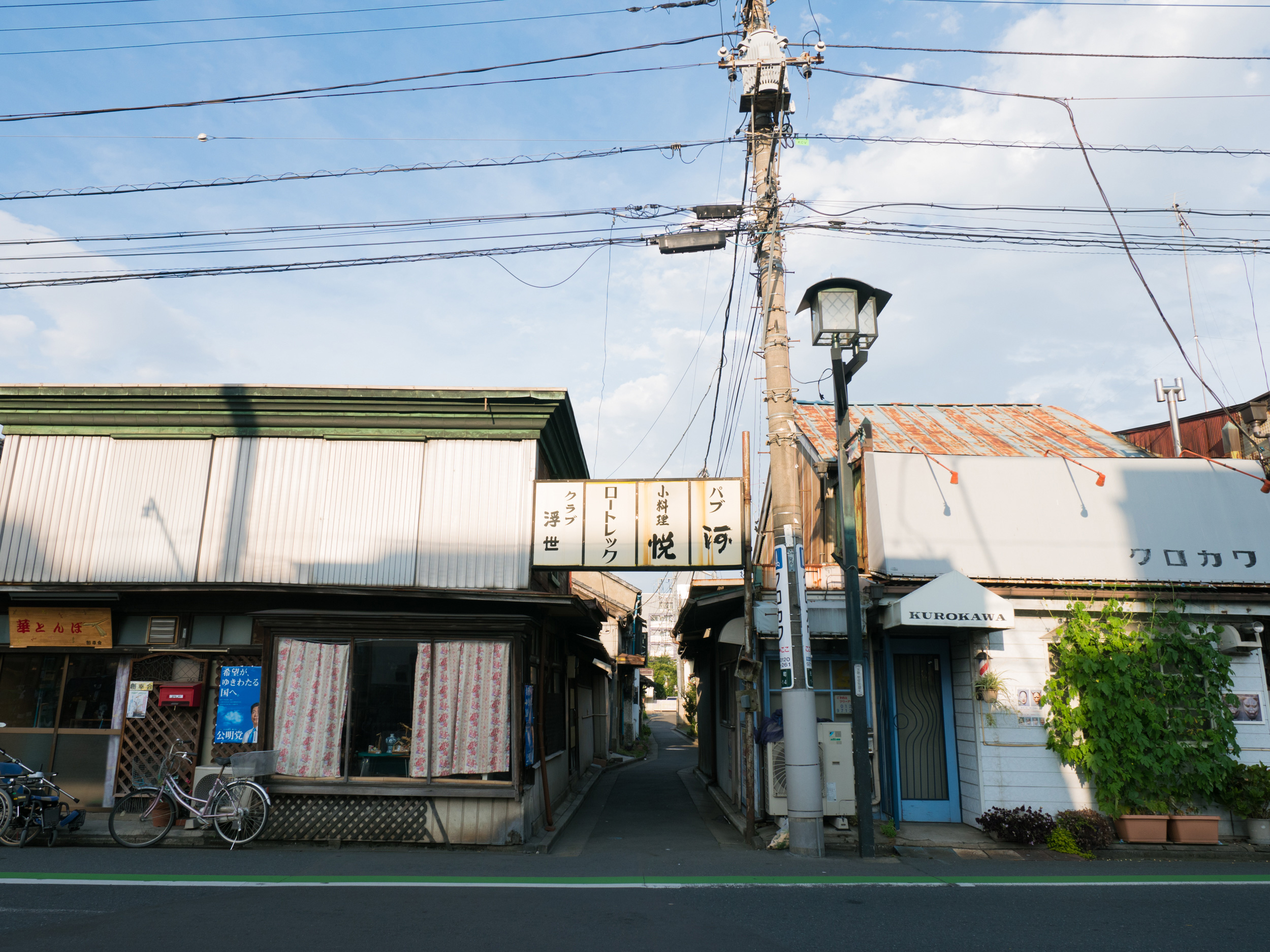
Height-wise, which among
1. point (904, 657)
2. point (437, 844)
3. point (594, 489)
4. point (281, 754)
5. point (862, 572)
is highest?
point (594, 489)

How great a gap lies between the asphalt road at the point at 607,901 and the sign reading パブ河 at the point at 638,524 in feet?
13.2

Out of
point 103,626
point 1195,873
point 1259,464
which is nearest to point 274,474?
point 103,626

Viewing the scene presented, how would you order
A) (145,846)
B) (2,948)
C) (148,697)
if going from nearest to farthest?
1. (2,948)
2. (145,846)
3. (148,697)

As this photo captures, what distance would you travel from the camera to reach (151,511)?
40.5ft

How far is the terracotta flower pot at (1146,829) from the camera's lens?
1021 centimetres

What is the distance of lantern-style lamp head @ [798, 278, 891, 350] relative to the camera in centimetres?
1041


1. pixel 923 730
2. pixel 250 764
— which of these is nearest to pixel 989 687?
pixel 923 730

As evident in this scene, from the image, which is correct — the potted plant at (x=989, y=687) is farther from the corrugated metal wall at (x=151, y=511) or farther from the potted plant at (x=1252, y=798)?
the corrugated metal wall at (x=151, y=511)

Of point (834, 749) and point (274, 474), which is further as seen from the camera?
point (274, 474)

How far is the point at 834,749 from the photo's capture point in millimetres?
11109

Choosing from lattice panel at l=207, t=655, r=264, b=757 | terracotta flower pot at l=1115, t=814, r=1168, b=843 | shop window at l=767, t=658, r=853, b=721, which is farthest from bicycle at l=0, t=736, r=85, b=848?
terracotta flower pot at l=1115, t=814, r=1168, b=843

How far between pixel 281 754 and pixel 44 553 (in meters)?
5.44

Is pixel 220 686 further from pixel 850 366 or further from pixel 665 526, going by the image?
pixel 850 366

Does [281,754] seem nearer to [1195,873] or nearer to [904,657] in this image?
[904,657]
